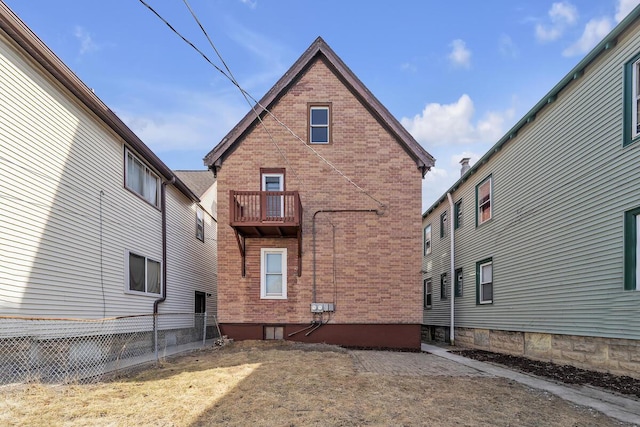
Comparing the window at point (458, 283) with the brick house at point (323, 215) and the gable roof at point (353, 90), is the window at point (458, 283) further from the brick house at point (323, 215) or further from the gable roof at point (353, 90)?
the gable roof at point (353, 90)

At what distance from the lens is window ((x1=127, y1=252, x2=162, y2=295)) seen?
10879 mm

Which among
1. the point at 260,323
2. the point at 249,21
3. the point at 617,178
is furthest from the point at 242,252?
the point at 617,178

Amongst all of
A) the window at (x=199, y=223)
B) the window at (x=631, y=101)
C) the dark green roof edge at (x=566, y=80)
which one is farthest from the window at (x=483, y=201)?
the window at (x=199, y=223)

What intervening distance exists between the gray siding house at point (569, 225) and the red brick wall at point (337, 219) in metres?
2.69

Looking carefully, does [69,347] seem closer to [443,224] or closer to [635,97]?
[635,97]

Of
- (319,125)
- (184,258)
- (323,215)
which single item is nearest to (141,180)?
(184,258)

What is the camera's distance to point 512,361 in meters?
9.98

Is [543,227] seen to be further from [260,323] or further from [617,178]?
[260,323]

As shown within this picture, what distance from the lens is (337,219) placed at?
12469 mm

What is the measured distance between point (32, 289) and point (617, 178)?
36.1 ft

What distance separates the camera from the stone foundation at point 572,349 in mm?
7152

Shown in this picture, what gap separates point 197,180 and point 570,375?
16.3m

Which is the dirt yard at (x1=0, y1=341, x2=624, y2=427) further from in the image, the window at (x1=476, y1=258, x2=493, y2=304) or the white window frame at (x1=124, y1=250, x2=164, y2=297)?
the window at (x1=476, y1=258, x2=493, y2=304)

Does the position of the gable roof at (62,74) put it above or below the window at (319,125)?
below
